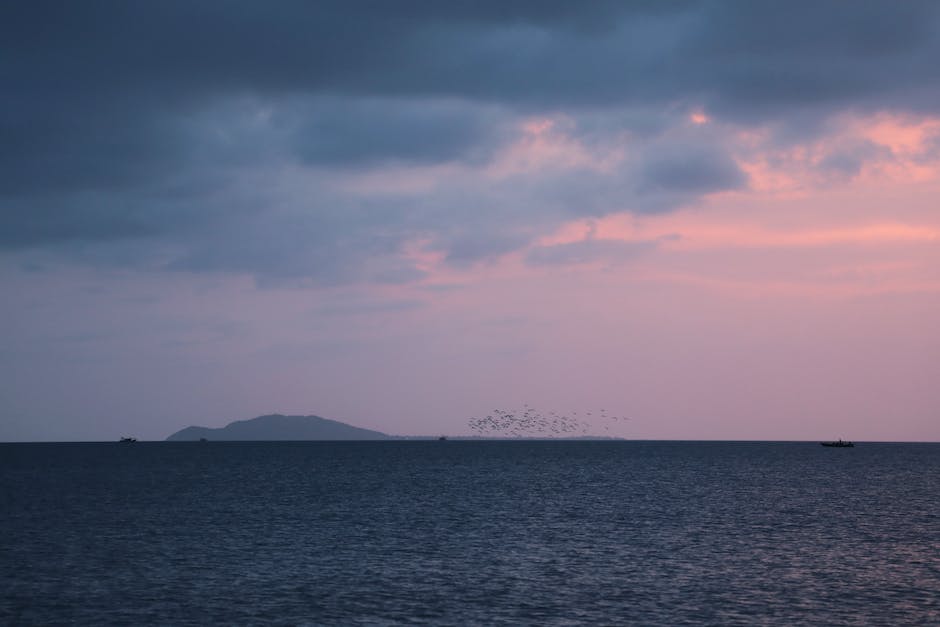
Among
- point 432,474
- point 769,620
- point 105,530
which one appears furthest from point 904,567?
point 432,474

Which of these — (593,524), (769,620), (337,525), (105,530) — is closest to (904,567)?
(769,620)

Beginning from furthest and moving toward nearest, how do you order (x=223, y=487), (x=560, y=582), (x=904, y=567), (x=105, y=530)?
(x=223, y=487), (x=105, y=530), (x=904, y=567), (x=560, y=582)

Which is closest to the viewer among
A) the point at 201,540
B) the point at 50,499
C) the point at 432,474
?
the point at 201,540

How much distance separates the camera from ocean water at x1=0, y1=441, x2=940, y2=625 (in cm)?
4841

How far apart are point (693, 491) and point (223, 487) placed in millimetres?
73622

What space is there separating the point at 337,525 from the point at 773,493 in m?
72.7

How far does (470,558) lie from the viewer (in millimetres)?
66312

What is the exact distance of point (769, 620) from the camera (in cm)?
4641

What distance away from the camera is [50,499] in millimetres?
119938

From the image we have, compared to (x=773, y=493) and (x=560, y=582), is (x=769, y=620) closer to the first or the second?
(x=560, y=582)

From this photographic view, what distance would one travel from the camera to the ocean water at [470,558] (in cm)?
4841

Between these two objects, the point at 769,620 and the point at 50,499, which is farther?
the point at 50,499

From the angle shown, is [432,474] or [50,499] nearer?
[50,499]

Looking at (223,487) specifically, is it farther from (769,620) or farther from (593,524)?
(769,620)
